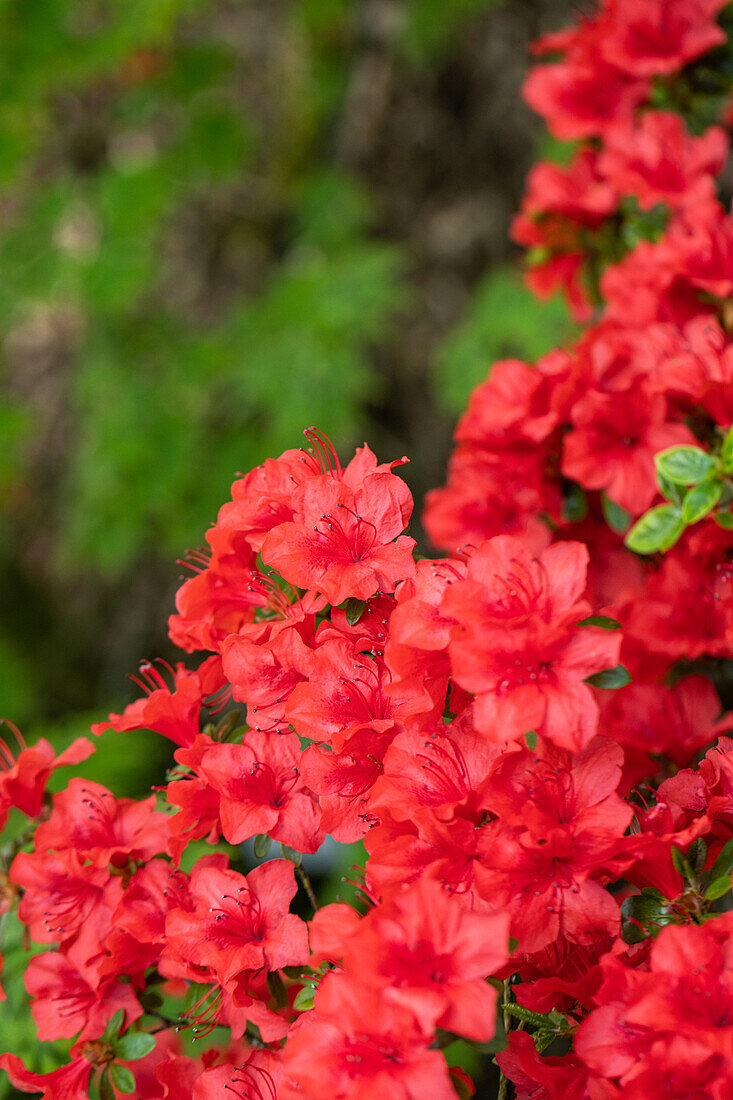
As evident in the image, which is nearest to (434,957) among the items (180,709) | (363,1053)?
(363,1053)

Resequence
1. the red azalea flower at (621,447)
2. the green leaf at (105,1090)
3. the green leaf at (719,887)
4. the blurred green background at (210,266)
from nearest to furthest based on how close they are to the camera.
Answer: the green leaf at (719,887) < the green leaf at (105,1090) < the red azalea flower at (621,447) < the blurred green background at (210,266)

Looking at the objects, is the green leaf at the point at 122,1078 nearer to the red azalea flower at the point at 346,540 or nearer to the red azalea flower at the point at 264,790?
the red azalea flower at the point at 264,790

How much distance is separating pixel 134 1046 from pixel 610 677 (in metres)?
0.41

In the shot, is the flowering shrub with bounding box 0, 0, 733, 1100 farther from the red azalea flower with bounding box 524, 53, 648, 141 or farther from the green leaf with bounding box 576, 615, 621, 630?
the red azalea flower with bounding box 524, 53, 648, 141

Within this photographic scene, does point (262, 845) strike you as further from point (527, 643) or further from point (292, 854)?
point (527, 643)

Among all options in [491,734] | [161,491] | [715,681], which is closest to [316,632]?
[491,734]

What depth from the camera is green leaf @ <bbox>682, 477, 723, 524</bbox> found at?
688mm

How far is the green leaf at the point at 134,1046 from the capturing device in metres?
0.62

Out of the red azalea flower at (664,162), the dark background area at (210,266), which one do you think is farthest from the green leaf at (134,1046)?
the dark background area at (210,266)

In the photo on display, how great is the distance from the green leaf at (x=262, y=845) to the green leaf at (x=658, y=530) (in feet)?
1.13

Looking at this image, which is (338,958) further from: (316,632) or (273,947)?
(316,632)

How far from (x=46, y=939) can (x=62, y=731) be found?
60cm

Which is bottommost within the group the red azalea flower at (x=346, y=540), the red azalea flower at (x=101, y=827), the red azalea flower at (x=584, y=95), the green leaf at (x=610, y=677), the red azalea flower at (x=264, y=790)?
the red azalea flower at (x=101, y=827)

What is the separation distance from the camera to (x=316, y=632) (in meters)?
→ 0.62
